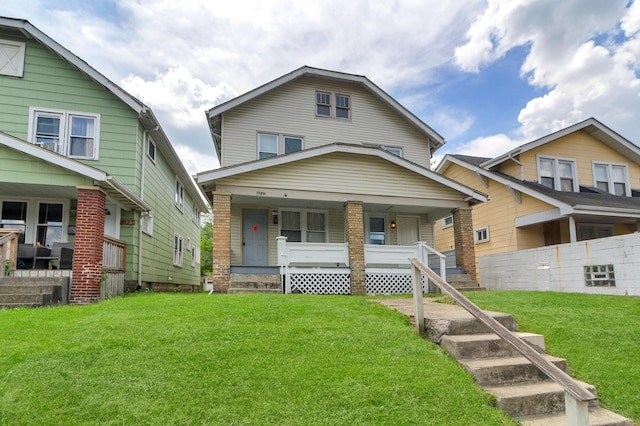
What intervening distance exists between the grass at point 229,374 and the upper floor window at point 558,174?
14145 millimetres

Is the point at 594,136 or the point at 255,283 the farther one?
the point at 594,136

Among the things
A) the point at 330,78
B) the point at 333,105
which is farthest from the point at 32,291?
the point at 330,78

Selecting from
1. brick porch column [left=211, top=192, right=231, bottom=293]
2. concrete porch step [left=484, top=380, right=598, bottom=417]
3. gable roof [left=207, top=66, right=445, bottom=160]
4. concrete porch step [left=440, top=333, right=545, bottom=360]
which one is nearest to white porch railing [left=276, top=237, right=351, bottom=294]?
brick porch column [left=211, top=192, right=231, bottom=293]

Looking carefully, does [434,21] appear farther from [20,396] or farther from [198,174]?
[20,396]

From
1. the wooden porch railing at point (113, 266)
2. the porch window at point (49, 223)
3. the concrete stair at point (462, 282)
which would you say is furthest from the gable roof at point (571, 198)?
the porch window at point (49, 223)

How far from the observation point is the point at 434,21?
14.9 m

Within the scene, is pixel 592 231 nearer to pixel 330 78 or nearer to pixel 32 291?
pixel 330 78

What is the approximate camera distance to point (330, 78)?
15156mm

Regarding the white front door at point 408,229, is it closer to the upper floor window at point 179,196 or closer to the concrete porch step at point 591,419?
the upper floor window at point 179,196

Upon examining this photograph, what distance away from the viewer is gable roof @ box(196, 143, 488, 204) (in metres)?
10.8

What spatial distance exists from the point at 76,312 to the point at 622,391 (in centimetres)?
784

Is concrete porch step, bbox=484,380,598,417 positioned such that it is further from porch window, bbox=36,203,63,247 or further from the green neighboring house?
porch window, bbox=36,203,63,247

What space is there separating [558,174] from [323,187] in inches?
437

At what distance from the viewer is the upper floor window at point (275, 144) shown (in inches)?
565
